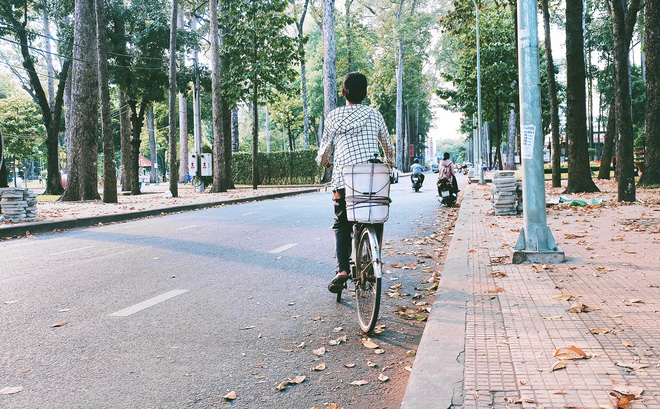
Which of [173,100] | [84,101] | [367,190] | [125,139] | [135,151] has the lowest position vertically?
[367,190]

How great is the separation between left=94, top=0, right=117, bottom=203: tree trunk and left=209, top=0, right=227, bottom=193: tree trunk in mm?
7084

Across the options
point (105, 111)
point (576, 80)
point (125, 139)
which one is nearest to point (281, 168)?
point (125, 139)

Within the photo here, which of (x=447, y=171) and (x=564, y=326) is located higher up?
(x=447, y=171)

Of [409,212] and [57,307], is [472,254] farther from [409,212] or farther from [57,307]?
[409,212]

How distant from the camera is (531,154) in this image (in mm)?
7027

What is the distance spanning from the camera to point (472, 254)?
764cm

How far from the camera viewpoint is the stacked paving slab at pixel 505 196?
1310cm

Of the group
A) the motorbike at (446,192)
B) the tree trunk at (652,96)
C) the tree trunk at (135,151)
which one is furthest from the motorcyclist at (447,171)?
the tree trunk at (135,151)

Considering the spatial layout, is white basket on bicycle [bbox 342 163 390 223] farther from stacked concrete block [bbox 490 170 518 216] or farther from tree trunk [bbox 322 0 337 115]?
tree trunk [bbox 322 0 337 115]

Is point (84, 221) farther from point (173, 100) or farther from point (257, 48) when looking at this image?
point (257, 48)

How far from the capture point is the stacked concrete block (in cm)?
1309

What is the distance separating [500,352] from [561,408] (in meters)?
0.84

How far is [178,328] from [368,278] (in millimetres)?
1613

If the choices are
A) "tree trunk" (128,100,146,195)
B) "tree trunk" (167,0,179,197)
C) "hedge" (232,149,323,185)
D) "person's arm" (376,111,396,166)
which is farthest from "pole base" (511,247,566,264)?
"hedge" (232,149,323,185)
